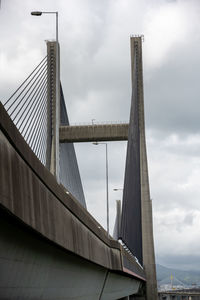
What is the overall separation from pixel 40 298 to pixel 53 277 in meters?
0.72

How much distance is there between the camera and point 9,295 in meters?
8.48

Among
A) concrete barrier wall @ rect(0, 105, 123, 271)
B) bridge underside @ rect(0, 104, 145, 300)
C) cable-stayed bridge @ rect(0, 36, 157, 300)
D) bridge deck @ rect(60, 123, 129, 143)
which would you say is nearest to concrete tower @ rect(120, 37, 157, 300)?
bridge deck @ rect(60, 123, 129, 143)

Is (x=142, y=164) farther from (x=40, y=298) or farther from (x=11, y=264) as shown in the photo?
(x=11, y=264)

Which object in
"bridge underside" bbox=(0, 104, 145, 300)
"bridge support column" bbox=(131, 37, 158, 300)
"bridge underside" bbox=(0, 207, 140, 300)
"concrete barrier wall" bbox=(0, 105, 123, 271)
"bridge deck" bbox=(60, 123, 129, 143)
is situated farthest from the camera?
"bridge support column" bbox=(131, 37, 158, 300)

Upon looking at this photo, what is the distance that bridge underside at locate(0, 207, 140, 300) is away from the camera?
7.93m

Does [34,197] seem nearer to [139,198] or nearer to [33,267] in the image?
[33,267]

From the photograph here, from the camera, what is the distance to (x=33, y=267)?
9.52 meters

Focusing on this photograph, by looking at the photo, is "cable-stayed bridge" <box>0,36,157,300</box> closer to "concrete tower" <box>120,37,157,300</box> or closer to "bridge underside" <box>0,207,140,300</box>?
"bridge underside" <box>0,207,140,300</box>

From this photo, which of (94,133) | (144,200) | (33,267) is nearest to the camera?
(33,267)

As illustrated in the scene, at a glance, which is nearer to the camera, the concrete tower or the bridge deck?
the bridge deck

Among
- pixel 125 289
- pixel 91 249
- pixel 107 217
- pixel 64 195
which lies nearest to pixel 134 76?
pixel 107 217

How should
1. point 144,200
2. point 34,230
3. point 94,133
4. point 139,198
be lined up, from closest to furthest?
point 34,230 → point 94,133 → point 144,200 → point 139,198

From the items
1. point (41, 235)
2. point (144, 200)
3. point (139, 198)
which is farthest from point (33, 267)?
point (139, 198)

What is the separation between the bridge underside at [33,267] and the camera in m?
7.93
